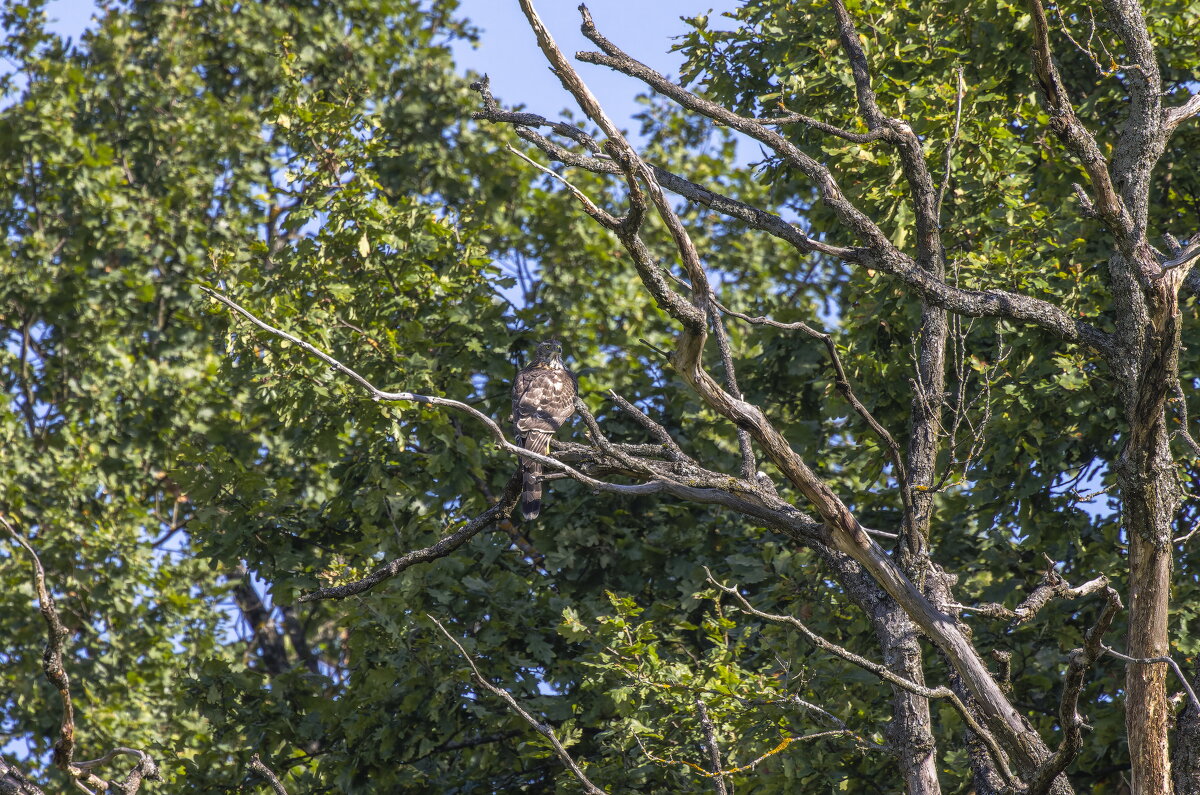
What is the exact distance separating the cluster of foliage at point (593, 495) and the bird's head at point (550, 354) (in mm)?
855

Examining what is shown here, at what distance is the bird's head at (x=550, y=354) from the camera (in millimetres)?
8328

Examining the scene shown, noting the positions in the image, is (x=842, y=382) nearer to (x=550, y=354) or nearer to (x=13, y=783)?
(x=13, y=783)

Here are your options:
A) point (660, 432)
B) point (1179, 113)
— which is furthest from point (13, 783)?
point (1179, 113)

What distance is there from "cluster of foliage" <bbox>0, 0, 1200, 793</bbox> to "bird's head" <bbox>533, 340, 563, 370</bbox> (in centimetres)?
86

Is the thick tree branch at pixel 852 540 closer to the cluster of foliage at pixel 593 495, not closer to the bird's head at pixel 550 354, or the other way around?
the cluster of foliage at pixel 593 495

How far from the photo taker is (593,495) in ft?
29.8

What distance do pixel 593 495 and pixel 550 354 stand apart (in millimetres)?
1169

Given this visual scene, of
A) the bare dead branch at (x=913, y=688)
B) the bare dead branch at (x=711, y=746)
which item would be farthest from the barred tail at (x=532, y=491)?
the bare dead branch at (x=913, y=688)

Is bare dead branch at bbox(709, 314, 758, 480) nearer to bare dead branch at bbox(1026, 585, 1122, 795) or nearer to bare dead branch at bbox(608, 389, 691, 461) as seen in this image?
bare dead branch at bbox(608, 389, 691, 461)

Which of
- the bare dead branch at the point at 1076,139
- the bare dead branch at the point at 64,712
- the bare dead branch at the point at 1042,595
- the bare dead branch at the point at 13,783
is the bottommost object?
the bare dead branch at the point at 13,783

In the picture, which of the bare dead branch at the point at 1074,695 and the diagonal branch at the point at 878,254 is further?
the diagonal branch at the point at 878,254

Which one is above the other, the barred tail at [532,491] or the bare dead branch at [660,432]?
the barred tail at [532,491]

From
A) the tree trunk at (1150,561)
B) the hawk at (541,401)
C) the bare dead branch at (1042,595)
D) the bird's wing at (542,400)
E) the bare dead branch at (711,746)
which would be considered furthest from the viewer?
the bird's wing at (542,400)

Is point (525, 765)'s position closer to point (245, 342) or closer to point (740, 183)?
point (245, 342)
